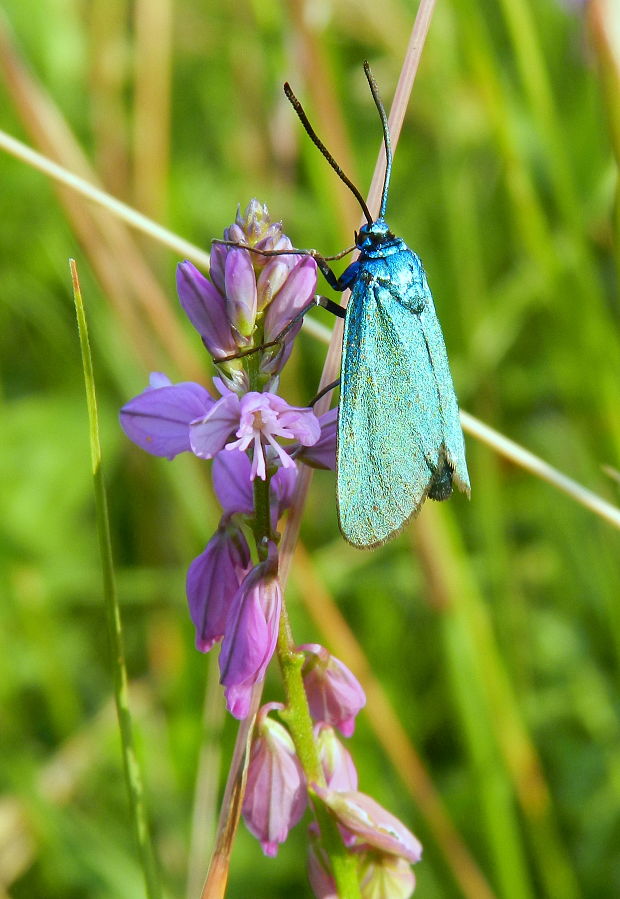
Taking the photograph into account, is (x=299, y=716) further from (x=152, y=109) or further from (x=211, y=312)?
(x=152, y=109)

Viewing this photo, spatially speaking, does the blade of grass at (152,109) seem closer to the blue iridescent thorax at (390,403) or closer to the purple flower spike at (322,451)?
the blue iridescent thorax at (390,403)

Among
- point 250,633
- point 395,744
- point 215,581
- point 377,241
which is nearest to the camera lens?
point 250,633

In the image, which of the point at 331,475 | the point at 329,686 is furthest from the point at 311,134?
the point at 331,475

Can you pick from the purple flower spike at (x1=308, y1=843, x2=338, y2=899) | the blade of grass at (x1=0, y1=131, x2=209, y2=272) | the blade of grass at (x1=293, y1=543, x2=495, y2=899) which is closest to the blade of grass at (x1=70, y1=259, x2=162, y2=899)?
the purple flower spike at (x1=308, y1=843, x2=338, y2=899)

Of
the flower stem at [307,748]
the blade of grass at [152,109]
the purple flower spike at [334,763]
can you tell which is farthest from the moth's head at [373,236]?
the blade of grass at [152,109]

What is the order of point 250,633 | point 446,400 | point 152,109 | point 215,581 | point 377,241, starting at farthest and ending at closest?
point 152,109, point 377,241, point 446,400, point 215,581, point 250,633

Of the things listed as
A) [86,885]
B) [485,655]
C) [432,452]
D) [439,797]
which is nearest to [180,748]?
[86,885]

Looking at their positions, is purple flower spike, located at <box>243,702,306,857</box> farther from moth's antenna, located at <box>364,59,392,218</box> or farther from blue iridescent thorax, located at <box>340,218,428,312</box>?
moth's antenna, located at <box>364,59,392,218</box>

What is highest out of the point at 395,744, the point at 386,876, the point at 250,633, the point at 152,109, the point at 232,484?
the point at 152,109

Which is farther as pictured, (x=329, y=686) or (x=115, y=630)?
(x=329, y=686)
